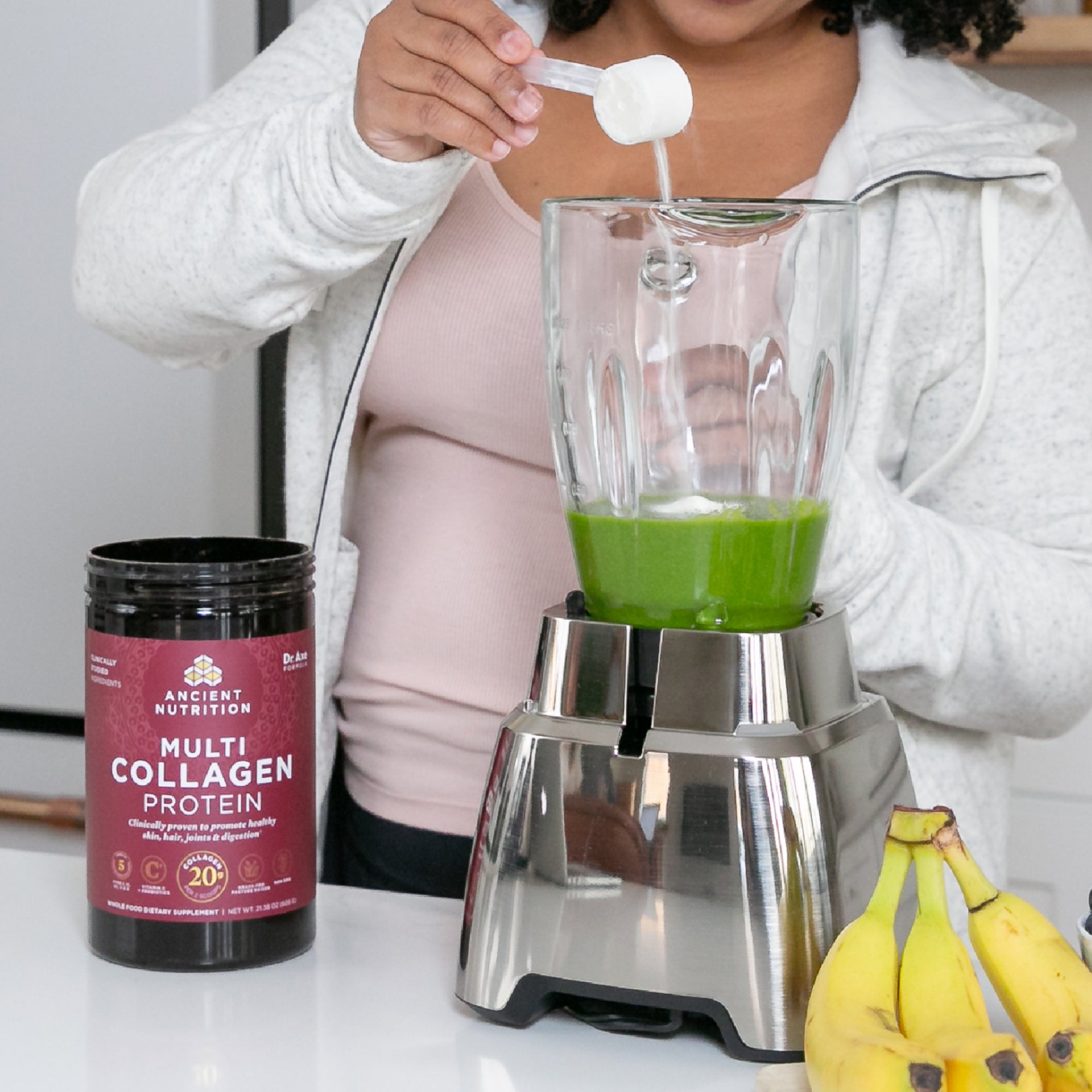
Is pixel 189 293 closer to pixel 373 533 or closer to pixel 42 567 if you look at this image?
pixel 373 533

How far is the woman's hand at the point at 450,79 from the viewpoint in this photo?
30.2 inches

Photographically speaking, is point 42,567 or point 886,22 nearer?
point 886,22

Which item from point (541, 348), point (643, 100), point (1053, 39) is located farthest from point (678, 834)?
point (1053, 39)

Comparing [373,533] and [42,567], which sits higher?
[373,533]

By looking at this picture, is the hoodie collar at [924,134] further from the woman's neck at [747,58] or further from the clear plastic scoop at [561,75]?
the clear plastic scoop at [561,75]

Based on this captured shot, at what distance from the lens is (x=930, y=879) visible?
0.57 m

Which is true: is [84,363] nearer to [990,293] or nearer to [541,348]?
[541,348]

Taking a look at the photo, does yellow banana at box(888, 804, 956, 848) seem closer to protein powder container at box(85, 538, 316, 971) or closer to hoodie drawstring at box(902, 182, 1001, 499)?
protein powder container at box(85, 538, 316, 971)

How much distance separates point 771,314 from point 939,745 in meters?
0.48

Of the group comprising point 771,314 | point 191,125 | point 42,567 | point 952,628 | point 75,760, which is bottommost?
point 75,760

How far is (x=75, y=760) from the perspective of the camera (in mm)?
Answer: 1669

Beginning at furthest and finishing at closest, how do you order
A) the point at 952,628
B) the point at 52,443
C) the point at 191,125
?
the point at 52,443
the point at 191,125
the point at 952,628

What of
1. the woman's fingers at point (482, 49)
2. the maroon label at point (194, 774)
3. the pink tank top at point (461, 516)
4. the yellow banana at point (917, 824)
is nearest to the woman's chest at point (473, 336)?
the pink tank top at point (461, 516)

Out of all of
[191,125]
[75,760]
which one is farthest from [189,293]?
[75,760]
